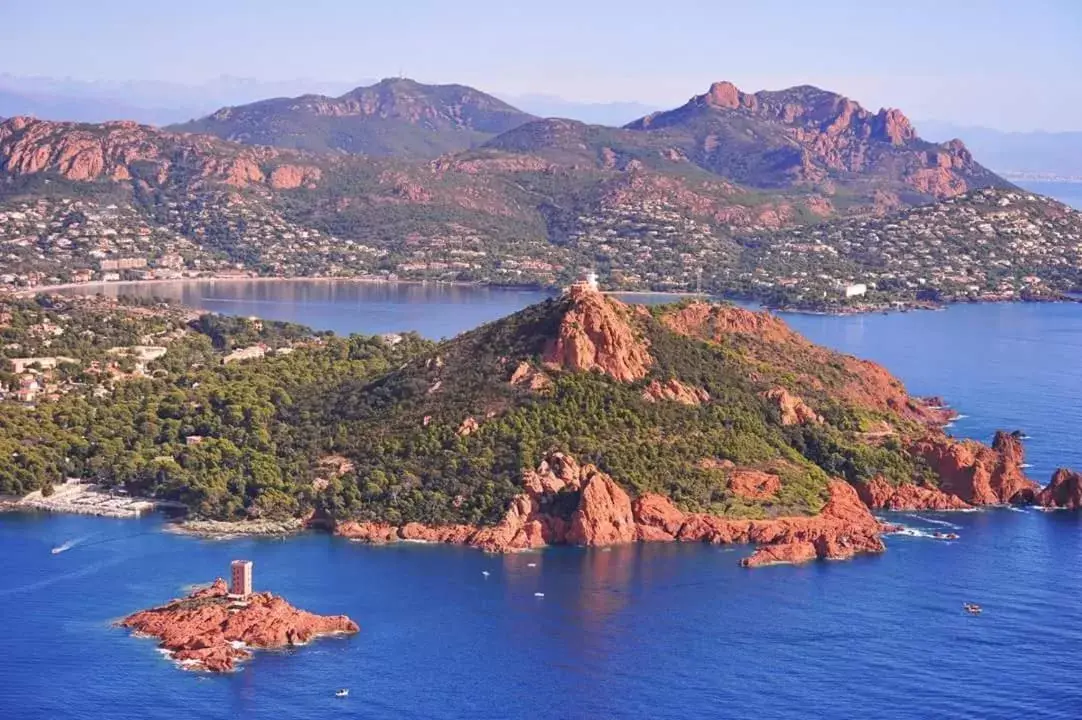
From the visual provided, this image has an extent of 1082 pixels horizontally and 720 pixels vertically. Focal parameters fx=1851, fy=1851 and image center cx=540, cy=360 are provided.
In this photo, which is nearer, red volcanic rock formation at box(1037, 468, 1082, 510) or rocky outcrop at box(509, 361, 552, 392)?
red volcanic rock formation at box(1037, 468, 1082, 510)

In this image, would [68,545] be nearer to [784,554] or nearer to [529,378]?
[529,378]

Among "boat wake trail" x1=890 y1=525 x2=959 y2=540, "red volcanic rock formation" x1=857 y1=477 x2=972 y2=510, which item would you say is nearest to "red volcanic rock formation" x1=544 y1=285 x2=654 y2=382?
"red volcanic rock formation" x1=857 y1=477 x2=972 y2=510

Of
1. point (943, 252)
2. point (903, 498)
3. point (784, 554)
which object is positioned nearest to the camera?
point (784, 554)

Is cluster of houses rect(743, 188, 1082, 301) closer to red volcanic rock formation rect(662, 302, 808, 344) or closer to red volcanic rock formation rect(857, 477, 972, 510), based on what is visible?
red volcanic rock formation rect(662, 302, 808, 344)

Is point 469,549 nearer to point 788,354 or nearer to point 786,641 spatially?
point 786,641

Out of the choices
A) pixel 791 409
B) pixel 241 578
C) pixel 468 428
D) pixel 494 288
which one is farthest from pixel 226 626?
pixel 494 288

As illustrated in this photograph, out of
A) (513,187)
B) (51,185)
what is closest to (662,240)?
(513,187)
